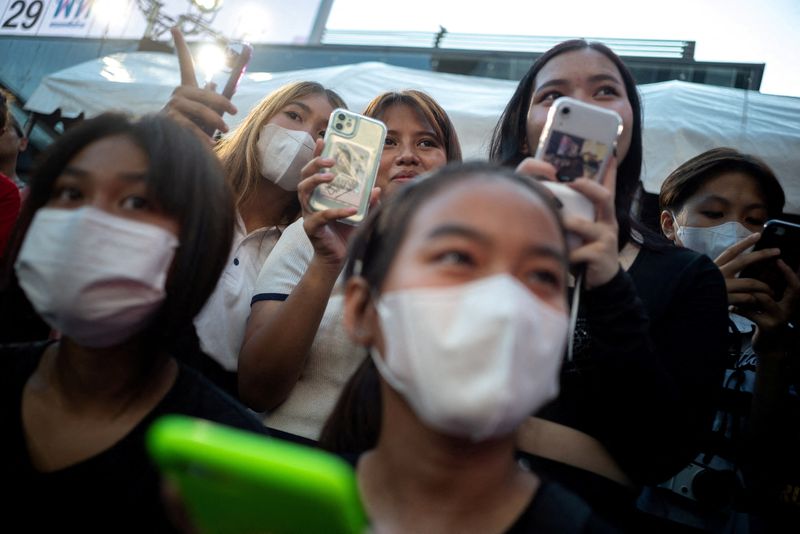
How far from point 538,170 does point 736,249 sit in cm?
124

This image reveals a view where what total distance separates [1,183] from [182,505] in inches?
105

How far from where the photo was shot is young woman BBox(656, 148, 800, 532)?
2064 mm

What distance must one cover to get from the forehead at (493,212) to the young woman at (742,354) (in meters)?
1.21

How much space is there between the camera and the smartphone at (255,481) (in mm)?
708

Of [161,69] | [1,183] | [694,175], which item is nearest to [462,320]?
[694,175]

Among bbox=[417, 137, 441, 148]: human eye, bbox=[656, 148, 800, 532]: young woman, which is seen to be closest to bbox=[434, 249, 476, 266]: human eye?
bbox=[656, 148, 800, 532]: young woman

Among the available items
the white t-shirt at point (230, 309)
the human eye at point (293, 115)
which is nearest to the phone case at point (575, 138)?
the white t-shirt at point (230, 309)

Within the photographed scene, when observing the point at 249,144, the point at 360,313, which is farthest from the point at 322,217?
the point at 249,144

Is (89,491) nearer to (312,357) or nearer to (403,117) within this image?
(312,357)

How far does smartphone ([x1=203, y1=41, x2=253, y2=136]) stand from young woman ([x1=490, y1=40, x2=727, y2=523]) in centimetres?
142

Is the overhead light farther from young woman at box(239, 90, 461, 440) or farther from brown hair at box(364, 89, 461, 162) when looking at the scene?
young woman at box(239, 90, 461, 440)

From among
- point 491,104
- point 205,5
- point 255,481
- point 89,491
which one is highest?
point 205,5

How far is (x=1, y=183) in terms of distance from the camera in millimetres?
2951

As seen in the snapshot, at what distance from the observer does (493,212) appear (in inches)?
50.4
